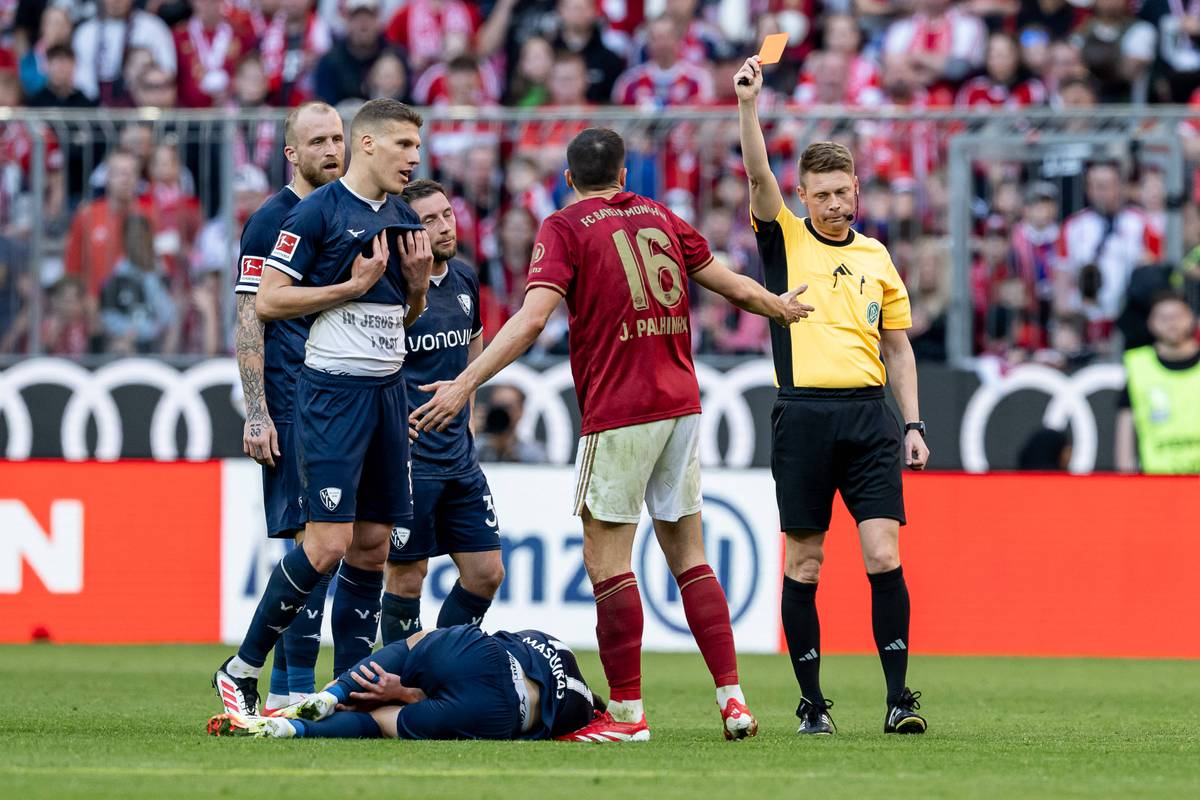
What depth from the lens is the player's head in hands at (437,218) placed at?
9227 millimetres

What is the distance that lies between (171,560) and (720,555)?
155 inches

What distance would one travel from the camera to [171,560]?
13.9 metres

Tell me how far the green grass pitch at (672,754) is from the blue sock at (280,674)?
38 centimetres

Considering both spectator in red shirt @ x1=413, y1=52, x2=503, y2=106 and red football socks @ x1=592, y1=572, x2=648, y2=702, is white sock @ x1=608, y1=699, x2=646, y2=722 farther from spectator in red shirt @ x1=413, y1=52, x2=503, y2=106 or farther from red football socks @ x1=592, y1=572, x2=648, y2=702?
spectator in red shirt @ x1=413, y1=52, x2=503, y2=106

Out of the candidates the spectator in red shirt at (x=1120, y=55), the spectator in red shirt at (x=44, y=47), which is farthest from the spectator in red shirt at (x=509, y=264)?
the spectator in red shirt at (x=1120, y=55)

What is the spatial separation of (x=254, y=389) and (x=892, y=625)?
2950 mm

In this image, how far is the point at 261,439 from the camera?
8.24 m

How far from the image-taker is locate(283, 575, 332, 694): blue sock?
857cm

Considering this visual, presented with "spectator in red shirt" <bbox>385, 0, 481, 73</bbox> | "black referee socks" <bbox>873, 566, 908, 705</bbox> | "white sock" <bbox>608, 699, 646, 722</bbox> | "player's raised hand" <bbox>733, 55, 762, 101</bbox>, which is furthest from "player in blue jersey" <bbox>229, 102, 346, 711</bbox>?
"spectator in red shirt" <bbox>385, 0, 481, 73</bbox>

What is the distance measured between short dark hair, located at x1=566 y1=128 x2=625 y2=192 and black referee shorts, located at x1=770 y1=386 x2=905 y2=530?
4.42ft

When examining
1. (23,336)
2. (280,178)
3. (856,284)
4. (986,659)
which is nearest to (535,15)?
(280,178)

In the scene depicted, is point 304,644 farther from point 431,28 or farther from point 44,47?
point 44,47

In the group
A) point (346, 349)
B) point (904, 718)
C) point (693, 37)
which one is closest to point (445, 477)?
point (346, 349)

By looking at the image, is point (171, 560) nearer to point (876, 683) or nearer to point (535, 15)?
point (876, 683)
